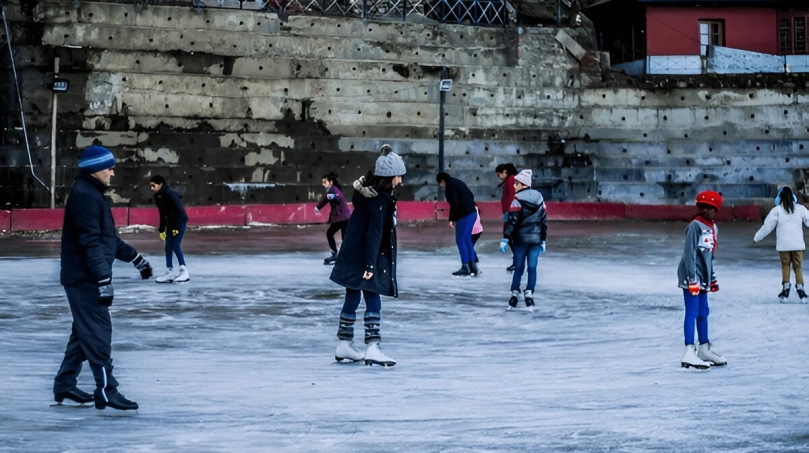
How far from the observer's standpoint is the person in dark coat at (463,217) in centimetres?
1825

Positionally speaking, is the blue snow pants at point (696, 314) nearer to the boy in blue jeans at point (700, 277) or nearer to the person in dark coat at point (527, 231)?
the boy in blue jeans at point (700, 277)

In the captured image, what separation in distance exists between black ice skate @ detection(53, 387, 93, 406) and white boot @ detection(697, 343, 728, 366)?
504 centimetres

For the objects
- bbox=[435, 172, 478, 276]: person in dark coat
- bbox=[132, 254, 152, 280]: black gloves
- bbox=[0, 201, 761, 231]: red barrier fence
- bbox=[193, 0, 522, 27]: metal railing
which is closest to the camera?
bbox=[132, 254, 152, 280]: black gloves

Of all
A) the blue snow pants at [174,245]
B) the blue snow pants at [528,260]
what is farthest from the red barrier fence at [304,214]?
the blue snow pants at [528,260]

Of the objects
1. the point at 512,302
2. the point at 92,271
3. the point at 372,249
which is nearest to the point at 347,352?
the point at 372,249

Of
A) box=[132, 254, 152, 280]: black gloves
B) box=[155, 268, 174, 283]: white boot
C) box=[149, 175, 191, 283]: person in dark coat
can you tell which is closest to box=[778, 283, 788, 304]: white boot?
box=[149, 175, 191, 283]: person in dark coat

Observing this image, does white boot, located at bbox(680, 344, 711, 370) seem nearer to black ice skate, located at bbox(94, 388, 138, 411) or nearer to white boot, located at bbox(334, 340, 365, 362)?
white boot, located at bbox(334, 340, 365, 362)

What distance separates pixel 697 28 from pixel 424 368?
118 ft

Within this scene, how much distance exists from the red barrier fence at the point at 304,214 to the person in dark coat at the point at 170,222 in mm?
12217

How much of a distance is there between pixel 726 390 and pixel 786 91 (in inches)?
1254

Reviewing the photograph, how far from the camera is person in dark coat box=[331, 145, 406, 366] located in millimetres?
10062

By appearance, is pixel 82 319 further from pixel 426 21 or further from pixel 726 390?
pixel 426 21

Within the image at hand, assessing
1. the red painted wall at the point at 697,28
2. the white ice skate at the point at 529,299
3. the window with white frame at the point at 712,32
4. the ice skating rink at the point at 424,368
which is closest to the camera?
the ice skating rink at the point at 424,368

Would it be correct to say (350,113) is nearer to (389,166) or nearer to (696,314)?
(389,166)
